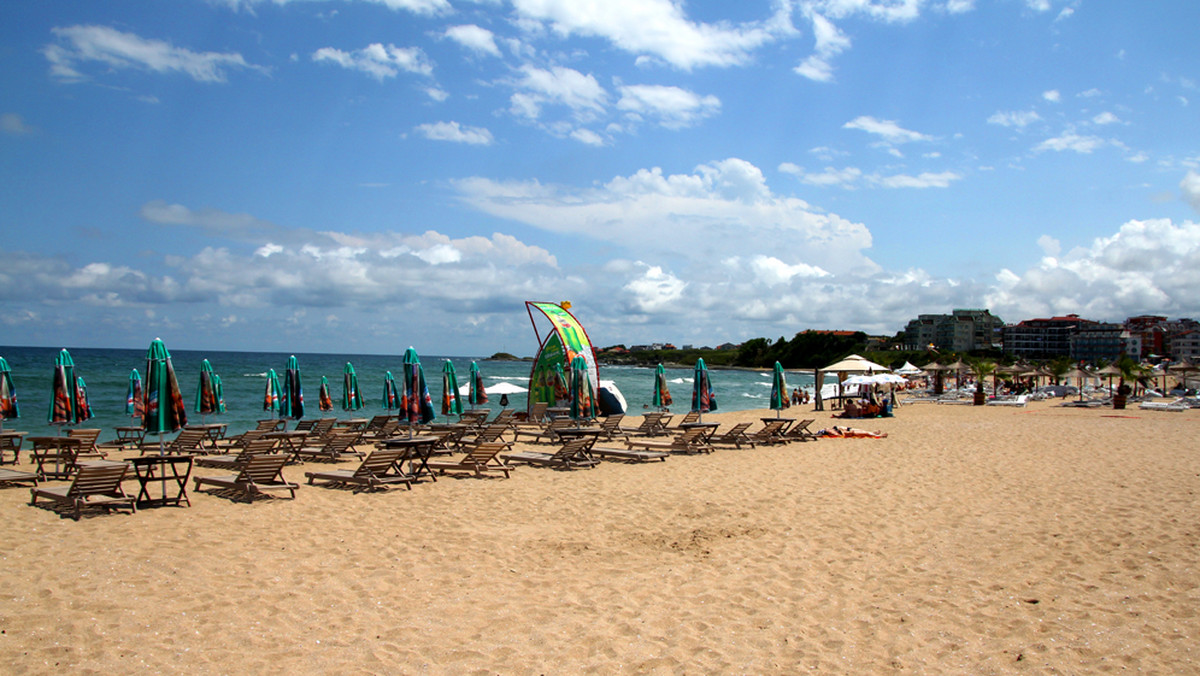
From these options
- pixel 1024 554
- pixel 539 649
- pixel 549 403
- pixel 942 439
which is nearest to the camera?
pixel 539 649

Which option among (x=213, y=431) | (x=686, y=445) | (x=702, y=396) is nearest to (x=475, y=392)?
(x=702, y=396)

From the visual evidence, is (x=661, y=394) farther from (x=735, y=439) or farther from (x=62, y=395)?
(x=62, y=395)

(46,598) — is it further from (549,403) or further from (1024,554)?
(549,403)

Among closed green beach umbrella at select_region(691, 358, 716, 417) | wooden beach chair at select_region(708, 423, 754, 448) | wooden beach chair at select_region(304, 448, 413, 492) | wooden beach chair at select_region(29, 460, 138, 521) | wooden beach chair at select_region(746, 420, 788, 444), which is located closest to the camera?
wooden beach chair at select_region(29, 460, 138, 521)

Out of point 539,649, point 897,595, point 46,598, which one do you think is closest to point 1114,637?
point 897,595

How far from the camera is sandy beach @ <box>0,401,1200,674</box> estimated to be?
4215 millimetres

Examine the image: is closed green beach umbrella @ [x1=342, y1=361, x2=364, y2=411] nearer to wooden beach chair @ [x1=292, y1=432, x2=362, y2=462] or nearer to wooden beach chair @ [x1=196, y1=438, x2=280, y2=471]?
wooden beach chair @ [x1=292, y1=432, x2=362, y2=462]

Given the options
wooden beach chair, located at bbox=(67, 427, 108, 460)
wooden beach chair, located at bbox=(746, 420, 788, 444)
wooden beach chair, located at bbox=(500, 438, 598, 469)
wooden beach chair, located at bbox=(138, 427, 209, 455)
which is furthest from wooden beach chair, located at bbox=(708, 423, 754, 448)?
wooden beach chair, located at bbox=(67, 427, 108, 460)

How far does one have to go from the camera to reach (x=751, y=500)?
8891mm

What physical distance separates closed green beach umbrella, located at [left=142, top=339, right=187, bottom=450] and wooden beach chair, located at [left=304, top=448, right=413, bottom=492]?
2.09 metres

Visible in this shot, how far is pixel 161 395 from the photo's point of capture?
27.2 feet

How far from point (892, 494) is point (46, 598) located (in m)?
8.98

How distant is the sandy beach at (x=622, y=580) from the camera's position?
4.21 meters

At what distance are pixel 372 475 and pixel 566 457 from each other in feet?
11.4
